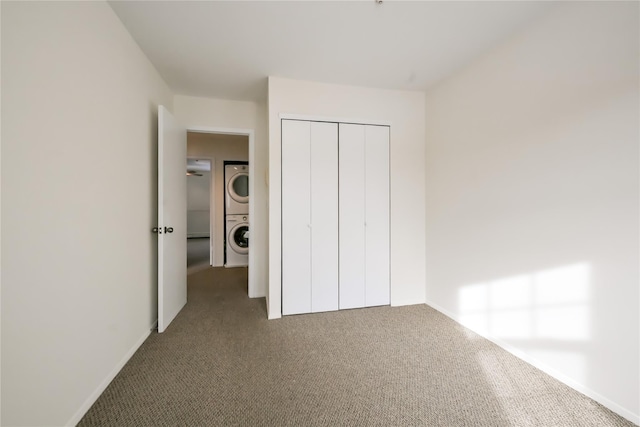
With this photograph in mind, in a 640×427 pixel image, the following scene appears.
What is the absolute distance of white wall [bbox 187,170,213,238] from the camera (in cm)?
912

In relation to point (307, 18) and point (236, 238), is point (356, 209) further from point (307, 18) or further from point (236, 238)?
point (236, 238)

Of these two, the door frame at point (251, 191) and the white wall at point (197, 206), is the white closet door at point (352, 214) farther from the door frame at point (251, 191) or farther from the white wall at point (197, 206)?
the white wall at point (197, 206)

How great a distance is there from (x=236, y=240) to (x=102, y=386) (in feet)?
11.0

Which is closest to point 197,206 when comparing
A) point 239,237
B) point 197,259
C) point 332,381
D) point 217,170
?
point 197,259

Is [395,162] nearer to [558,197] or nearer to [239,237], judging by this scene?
[558,197]

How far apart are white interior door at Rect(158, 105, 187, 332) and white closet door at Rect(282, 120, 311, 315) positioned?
107 centimetres

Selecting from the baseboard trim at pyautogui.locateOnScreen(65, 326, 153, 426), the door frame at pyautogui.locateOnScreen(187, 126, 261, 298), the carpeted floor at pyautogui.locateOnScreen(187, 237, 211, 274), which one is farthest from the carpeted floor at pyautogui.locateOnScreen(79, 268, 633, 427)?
the carpeted floor at pyautogui.locateOnScreen(187, 237, 211, 274)

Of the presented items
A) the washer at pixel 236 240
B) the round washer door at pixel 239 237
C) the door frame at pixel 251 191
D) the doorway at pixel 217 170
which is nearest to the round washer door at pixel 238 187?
the doorway at pixel 217 170

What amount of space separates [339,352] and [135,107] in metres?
Result: 2.47

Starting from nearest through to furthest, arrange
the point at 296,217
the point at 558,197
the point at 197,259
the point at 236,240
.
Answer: the point at 558,197, the point at 296,217, the point at 236,240, the point at 197,259

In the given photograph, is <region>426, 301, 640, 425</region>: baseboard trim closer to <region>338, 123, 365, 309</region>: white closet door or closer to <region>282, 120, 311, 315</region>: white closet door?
<region>338, 123, 365, 309</region>: white closet door

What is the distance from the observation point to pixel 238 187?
16.1 ft

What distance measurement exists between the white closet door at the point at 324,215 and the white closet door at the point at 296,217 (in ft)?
0.18

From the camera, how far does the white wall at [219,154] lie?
456 cm
